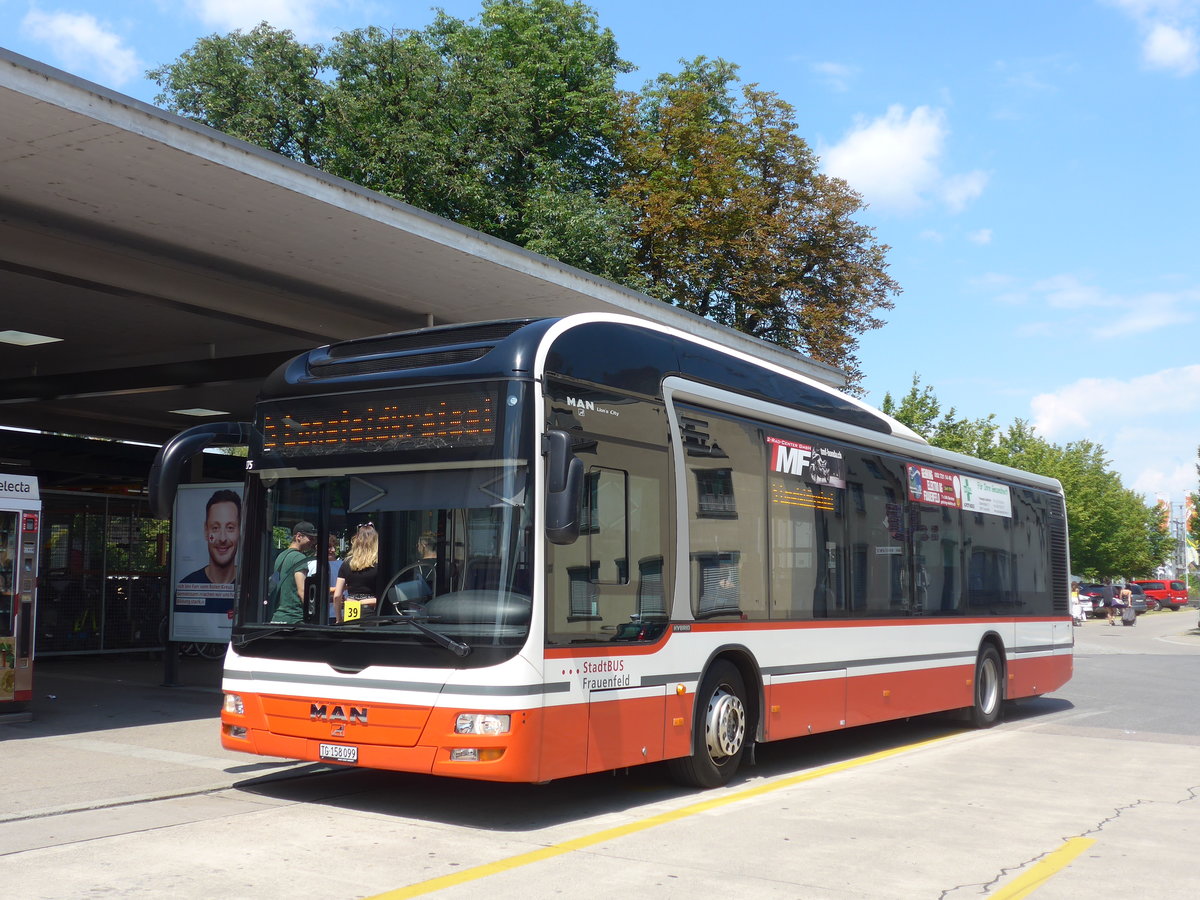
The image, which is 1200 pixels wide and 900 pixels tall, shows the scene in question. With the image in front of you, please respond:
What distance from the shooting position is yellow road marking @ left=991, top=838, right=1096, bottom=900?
20.6ft

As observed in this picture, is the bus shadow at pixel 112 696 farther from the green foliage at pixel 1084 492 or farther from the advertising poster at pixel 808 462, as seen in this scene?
the green foliage at pixel 1084 492

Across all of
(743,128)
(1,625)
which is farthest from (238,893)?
(743,128)

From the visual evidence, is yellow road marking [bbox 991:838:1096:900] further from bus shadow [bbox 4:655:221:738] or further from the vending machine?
the vending machine

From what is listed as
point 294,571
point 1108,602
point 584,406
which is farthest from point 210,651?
point 1108,602

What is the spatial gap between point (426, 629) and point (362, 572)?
64 cm

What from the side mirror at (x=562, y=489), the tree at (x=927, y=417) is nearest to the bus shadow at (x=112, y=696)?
the side mirror at (x=562, y=489)

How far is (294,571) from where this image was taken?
8156 millimetres

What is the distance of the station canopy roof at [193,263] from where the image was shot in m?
10.5

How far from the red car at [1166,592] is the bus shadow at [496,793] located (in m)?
78.5

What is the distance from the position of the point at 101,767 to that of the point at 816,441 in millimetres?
6405

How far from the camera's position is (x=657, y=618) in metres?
8.41

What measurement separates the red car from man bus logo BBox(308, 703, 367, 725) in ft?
268

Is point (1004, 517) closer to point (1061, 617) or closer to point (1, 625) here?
point (1061, 617)

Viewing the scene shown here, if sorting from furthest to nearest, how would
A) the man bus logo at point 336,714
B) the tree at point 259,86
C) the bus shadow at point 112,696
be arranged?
the tree at point 259,86
the bus shadow at point 112,696
the man bus logo at point 336,714
